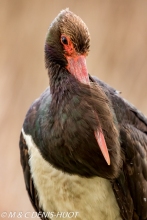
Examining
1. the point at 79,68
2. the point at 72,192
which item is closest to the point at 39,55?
the point at 72,192

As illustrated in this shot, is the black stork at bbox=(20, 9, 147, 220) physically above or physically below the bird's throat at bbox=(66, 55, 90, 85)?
below

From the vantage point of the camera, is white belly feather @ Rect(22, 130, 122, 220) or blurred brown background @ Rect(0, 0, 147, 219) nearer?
white belly feather @ Rect(22, 130, 122, 220)

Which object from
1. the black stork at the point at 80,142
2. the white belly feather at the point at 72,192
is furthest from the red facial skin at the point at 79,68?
the white belly feather at the point at 72,192

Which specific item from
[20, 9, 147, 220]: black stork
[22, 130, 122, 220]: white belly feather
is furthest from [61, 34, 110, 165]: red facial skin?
[22, 130, 122, 220]: white belly feather

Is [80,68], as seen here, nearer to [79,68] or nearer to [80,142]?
[79,68]

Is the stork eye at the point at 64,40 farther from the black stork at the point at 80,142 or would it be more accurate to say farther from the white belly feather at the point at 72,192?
the white belly feather at the point at 72,192

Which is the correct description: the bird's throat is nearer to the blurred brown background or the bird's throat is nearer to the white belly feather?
the white belly feather
